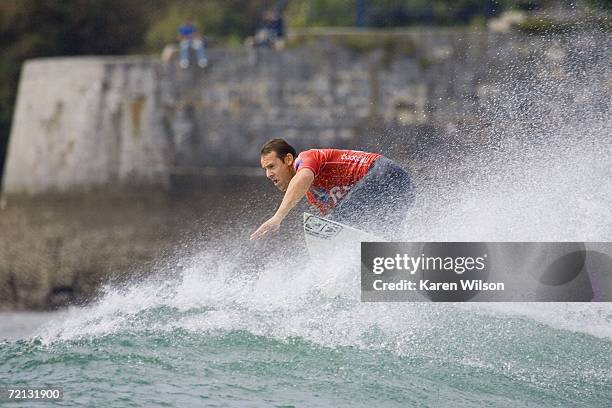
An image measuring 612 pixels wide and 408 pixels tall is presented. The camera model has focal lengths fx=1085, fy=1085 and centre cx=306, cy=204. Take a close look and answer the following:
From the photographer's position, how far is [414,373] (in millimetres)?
8484

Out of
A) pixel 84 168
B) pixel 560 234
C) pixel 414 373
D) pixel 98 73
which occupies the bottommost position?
pixel 414 373

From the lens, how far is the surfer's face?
921cm

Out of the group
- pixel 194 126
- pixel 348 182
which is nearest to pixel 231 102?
pixel 194 126

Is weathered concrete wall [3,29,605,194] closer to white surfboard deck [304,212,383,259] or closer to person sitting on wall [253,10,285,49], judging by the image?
person sitting on wall [253,10,285,49]

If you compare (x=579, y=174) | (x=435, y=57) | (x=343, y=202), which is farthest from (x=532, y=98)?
(x=343, y=202)

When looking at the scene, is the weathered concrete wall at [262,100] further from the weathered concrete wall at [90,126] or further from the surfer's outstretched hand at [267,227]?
the surfer's outstretched hand at [267,227]

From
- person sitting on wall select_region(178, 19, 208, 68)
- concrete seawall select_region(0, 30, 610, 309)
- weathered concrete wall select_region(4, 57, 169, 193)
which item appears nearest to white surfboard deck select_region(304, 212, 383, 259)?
concrete seawall select_region(0, 30, 610, 309)

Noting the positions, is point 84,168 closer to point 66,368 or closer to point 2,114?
point 2,114

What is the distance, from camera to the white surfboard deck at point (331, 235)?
9359 millimetres

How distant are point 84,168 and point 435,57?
675cm

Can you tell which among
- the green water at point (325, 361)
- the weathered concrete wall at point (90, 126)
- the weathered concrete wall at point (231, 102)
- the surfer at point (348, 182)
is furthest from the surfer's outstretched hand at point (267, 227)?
the weathered concrete wall at point (90, 126)

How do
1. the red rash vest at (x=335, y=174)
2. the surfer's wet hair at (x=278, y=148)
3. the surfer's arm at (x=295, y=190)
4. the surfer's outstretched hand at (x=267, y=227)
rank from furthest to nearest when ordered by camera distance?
the red rash vest at (x=335, y=174) < the surfer's wet hair at (x=278, y=148) < the surfer's arm at (x=295, y=190) < the surfer's outstretched hand at (x=267, y=227)

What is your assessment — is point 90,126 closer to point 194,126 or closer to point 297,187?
point 194,126

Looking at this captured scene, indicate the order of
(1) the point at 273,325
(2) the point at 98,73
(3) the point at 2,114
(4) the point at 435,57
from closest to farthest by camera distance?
(1) the point at 273,325 < (4) the point at 435,57 < (2) the point at 98,73 < (3) the point at 2,114
